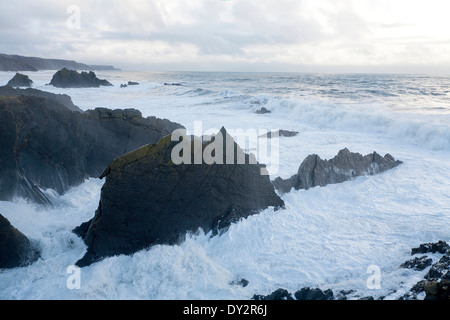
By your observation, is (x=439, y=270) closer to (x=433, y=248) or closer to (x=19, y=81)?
(x=433, y=248)

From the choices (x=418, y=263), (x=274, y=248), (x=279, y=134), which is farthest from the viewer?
(x=279, y=134)

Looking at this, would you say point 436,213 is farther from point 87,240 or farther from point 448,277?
point 87,240

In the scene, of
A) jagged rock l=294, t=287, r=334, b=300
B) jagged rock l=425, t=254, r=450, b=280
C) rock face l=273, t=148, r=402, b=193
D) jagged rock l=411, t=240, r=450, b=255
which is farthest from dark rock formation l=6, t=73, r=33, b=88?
jagged rock l=425, t=254, r=450, b=280

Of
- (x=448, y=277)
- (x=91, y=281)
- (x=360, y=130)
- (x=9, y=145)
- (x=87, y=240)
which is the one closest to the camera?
(x=448, y=277)

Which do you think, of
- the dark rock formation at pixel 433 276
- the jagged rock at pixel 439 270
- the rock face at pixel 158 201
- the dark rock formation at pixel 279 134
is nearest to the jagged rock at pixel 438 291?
the dark rock formation at pixel 433 276

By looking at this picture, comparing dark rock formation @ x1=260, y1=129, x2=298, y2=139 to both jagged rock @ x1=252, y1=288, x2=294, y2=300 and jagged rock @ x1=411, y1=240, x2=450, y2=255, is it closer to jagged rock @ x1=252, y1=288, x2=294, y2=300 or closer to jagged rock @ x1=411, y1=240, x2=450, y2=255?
jagged rock @ x1=411, y1=240, x2=450, y2=255

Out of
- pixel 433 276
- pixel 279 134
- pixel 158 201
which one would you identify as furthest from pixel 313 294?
pixel 279 134

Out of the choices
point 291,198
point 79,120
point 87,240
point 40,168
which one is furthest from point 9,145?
point 291,198
